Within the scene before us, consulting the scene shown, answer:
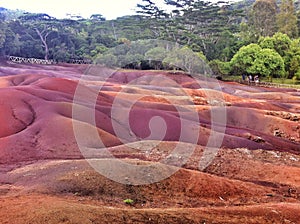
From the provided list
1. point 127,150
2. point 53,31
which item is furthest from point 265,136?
point 53,31

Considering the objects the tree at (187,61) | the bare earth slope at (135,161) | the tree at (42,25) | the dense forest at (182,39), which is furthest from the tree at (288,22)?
the bare earth slope at (135,161)

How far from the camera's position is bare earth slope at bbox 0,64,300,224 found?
10.9m

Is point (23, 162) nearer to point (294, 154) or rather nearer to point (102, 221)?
point (102, 221)

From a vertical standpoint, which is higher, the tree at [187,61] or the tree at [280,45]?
the tree at [280,45]

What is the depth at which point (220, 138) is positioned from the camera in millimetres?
24312

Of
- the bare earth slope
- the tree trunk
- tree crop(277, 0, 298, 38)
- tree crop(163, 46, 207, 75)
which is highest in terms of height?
tree crop(277, 0, 298, 38)

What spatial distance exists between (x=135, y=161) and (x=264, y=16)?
70.7 metres

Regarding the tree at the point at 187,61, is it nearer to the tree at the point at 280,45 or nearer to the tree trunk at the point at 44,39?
the tree at the point at 280,45

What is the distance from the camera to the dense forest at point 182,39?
60406 millimetres

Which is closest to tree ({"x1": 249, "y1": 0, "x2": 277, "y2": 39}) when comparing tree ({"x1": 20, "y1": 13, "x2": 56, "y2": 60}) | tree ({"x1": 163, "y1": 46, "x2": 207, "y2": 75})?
tree ({"x1": 163, "y1": 46, "x2": 207, "y2": 75})

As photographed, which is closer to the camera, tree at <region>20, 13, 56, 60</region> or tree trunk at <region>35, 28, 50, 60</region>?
tree trunk at <region>35, 28, 50, 60</region>

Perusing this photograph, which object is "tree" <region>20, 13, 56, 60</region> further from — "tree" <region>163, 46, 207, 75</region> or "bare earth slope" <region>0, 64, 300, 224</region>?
"bare earth slope" <region>0, 64, 300, 224</region>

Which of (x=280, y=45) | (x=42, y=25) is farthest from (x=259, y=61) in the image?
(x=42, y=25)

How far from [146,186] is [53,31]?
64.8 m
